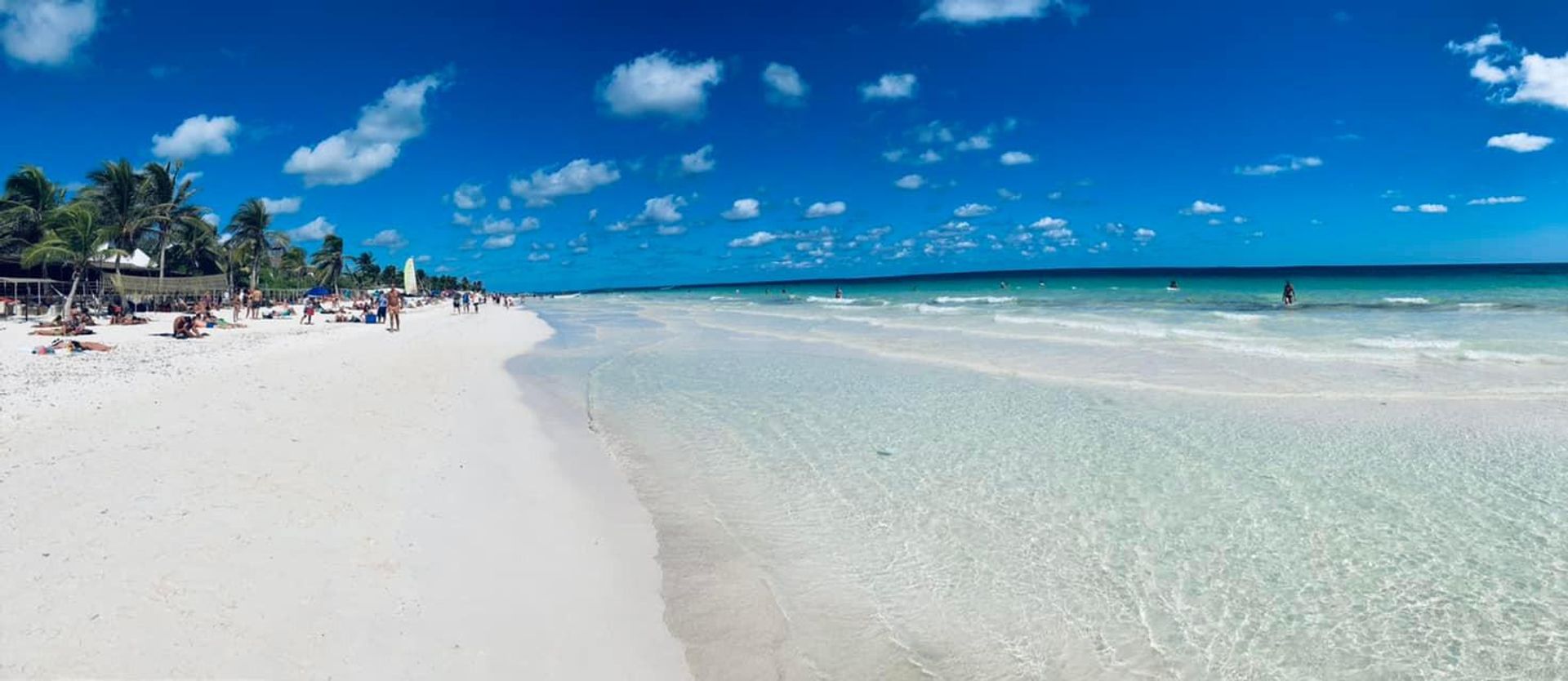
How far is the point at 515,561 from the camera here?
205 inches

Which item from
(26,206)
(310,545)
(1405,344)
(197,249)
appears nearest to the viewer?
(310,545)

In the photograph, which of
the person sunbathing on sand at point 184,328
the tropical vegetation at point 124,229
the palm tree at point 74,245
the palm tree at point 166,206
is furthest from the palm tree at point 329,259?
the person sunbathing on sand at point 184,328

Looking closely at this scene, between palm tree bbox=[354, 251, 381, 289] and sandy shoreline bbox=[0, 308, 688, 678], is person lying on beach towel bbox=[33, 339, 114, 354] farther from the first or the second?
palm tree bbox=[354, 251, 381, 289]

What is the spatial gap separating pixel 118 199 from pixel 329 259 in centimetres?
4104

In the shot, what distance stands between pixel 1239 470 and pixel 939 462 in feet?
9.69

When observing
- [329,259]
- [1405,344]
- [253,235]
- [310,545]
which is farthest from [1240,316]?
[329,259]

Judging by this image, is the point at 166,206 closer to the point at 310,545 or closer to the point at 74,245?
the point at 74,245

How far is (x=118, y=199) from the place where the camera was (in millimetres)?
40062

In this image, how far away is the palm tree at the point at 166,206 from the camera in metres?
42.3

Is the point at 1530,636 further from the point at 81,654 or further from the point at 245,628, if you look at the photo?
the point at 81,654

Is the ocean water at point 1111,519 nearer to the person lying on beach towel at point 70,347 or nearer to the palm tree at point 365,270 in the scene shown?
the person lying on beach towel at point 70,347

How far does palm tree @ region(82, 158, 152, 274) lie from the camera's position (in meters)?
39.5

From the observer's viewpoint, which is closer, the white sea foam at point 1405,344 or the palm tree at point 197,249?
the white sea foam at point 1405,344

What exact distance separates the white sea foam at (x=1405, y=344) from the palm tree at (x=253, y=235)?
62.2 meters
